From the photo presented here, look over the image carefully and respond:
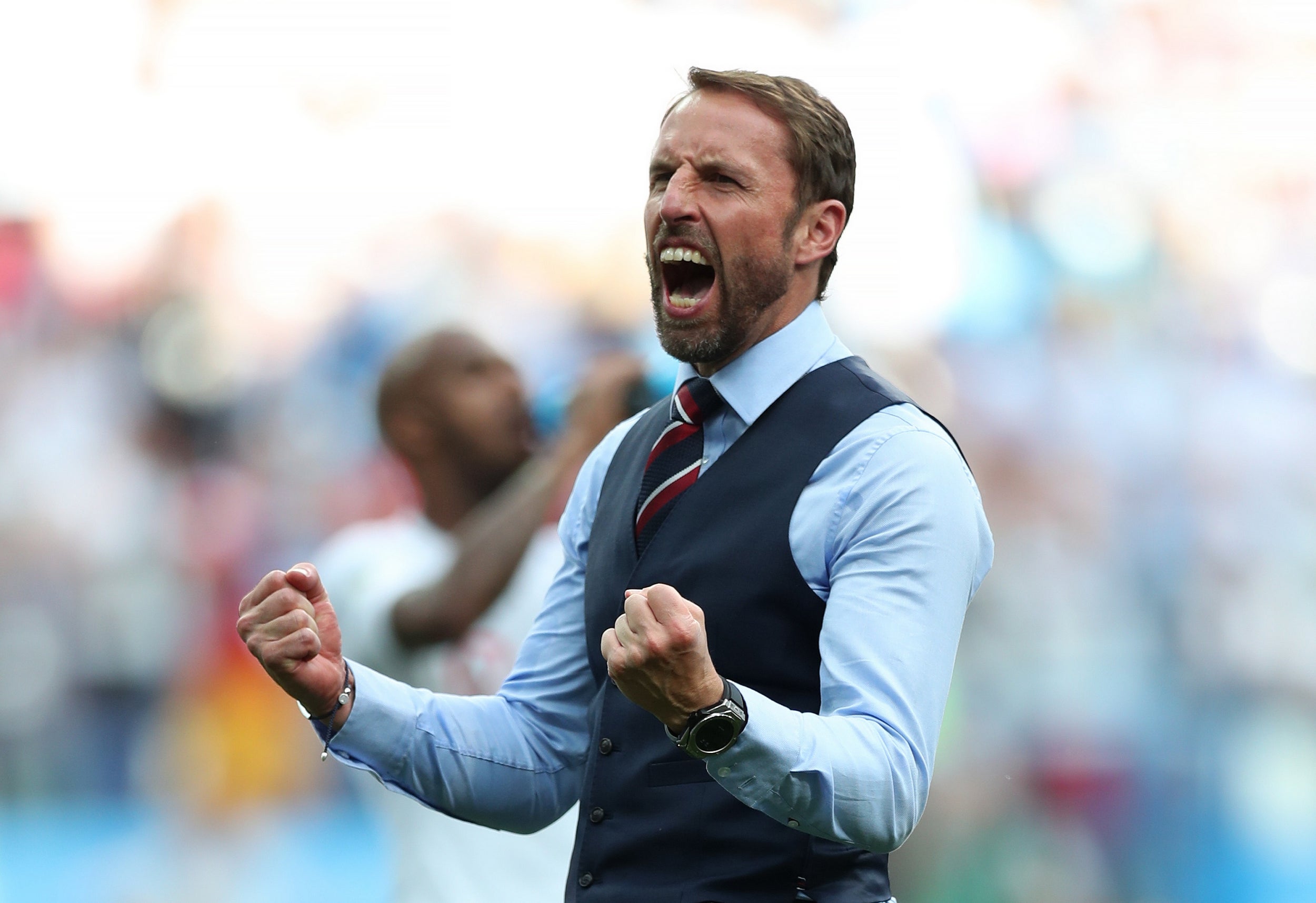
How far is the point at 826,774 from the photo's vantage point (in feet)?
4.42

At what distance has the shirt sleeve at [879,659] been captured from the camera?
1.35 m

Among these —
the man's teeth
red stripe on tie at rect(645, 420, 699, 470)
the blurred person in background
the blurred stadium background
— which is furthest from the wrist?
the blurred stadium background

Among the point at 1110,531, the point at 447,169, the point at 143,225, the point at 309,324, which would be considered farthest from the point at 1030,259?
the point at 143,225

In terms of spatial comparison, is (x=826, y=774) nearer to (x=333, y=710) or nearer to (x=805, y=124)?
(x=333, y=710)

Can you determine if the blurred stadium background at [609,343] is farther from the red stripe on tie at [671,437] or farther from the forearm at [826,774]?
the forearm at [826,774]

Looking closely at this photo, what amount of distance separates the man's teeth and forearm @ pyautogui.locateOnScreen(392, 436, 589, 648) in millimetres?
1326

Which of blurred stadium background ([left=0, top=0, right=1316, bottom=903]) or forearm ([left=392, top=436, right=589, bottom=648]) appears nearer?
forearm ([left=392, top=436, right=589, bottom=648])

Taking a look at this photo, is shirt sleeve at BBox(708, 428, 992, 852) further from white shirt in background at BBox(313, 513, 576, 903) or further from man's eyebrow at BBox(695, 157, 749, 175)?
white shirt in background at BBox(313, 513, 576, 903)

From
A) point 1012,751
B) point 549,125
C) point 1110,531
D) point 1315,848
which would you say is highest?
point 549,125

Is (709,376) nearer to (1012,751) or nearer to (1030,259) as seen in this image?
(1012,751)

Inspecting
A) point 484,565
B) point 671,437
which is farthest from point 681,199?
point 484,565

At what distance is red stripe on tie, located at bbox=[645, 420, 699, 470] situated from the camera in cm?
173

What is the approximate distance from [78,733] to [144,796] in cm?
36

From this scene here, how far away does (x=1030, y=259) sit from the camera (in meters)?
7.06
